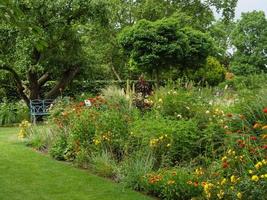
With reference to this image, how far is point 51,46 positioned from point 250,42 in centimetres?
3404

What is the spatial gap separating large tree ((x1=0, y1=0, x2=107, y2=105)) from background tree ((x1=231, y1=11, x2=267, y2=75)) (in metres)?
27.9

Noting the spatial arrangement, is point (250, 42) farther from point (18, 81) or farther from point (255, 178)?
point (255, 178)

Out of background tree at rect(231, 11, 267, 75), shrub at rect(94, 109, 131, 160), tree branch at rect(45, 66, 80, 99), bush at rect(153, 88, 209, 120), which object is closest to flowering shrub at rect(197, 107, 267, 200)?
bush at rect(153, 88, 209, 120)

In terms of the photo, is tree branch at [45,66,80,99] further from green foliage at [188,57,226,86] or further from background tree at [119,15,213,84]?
green foliage at [188,57,226,86]

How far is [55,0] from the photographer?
16484 mm

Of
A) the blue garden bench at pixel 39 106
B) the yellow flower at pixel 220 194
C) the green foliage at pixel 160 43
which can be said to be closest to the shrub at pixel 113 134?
the yellow flower at pixel 220 194

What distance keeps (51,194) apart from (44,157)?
306cm

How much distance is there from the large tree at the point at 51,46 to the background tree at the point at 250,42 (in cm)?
2791

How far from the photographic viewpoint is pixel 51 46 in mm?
17281

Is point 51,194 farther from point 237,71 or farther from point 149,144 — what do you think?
point 237,71

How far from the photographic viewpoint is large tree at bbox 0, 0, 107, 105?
1617 centimetres

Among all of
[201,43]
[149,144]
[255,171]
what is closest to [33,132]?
[149,144]

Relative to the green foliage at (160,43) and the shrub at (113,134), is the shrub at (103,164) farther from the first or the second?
the green foliage at (160,43)

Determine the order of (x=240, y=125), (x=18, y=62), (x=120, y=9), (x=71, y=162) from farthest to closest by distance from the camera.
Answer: (x=120, y=9) → (x=18, y=62) → (x=71, y=162) → (x=240, y=125)
